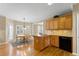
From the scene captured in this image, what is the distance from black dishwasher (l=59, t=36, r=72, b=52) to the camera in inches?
221

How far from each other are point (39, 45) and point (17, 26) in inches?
91.2

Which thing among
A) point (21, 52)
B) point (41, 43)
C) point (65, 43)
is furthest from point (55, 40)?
point (21, 52)

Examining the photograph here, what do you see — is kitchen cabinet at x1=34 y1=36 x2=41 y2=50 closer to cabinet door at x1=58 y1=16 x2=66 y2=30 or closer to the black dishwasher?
the black dishwasher

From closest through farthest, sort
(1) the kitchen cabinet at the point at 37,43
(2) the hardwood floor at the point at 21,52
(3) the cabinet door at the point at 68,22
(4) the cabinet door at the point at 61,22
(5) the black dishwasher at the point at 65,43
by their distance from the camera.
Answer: (2) the hardwood floor at the point at 21,52 < (5) the black dishwasher at the point at 65,43 < (3) the cabinet door at the point at 68,22 < (1) the kitchen cabinet at the point at 37,43 < (4) the cabinet door at the point at 61,22

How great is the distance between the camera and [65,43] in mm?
5938

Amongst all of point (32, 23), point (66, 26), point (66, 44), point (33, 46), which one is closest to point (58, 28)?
point (66, 26)

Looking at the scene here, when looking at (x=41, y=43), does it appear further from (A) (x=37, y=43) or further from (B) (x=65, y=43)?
(B) (x=65, y=43)

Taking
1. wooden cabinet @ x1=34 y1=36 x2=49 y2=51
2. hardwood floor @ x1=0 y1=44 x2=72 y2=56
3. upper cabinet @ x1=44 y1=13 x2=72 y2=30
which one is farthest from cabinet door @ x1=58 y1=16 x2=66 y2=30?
hardwood floor @ x1=0 y1=44 x2=72 y2=56

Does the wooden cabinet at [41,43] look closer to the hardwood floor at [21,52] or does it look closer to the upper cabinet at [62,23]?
the hardwood floor at [21,52]

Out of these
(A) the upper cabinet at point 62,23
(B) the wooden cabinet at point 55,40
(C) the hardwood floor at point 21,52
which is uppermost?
(A) the upper cabinet at point 62,23

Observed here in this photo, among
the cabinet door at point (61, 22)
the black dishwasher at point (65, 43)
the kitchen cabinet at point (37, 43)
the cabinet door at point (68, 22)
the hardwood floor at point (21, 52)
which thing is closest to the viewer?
the hardwood floor at point (21, 52)

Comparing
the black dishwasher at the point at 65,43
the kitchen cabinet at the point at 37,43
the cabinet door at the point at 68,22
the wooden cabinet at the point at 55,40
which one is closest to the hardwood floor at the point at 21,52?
the kitchen cabinet at the point at 37,43

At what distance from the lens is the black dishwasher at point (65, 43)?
18.4ft

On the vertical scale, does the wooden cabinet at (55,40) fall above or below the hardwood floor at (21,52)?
above
